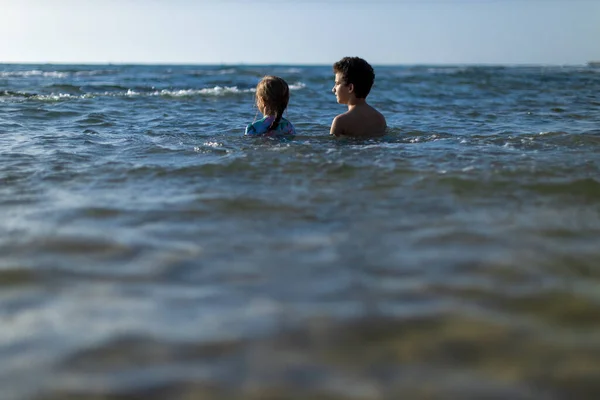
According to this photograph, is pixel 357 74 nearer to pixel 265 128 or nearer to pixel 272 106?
pixel 272 106

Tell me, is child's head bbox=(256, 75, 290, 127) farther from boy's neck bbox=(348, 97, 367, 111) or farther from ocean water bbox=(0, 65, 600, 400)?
ocean water bbox=(0, 65, 600, 400)

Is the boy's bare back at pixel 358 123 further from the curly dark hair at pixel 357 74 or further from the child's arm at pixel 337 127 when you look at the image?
the curly dark hair at pixel 357 74

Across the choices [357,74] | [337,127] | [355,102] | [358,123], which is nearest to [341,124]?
[337,127]

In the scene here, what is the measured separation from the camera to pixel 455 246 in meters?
2.60

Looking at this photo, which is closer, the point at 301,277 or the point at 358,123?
the point at 301,277

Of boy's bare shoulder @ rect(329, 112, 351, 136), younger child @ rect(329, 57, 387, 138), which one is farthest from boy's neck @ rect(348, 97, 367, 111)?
boy's bare shoulder @ rect(329, 112, 351, 136)

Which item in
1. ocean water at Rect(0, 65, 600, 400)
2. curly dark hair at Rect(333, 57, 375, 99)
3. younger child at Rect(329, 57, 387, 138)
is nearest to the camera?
ocean water at Rect(0, 65, 600, 400)

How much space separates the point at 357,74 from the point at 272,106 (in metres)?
1.08

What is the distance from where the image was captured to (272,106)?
21.4 ft

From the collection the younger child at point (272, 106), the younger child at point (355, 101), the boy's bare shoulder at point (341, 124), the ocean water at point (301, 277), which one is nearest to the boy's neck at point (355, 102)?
the younger child at point (355, 101)

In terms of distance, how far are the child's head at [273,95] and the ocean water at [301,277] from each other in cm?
174

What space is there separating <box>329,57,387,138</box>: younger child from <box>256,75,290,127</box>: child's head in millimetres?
624

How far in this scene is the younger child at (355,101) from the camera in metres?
6.50

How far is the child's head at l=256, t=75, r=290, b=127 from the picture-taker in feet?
21.0
